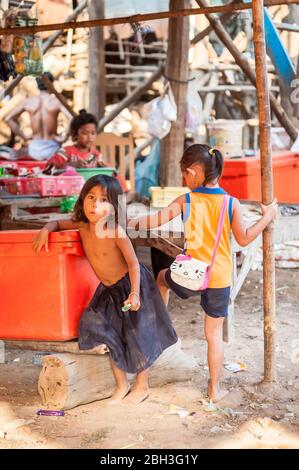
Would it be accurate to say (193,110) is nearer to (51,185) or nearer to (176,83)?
(176,83)

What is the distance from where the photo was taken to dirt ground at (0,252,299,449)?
3277mm

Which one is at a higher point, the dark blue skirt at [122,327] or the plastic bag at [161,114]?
the plastic bag at [161,114]

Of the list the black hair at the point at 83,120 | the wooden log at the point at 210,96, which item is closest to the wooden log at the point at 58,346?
the black hair at the point at 83,120

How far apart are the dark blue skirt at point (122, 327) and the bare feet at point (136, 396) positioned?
12cm

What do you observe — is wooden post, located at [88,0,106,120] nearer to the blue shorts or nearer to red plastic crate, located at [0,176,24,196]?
red plastic crate, located at [0,176,24,196]

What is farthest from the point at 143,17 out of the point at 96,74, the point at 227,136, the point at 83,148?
the point at 96,74

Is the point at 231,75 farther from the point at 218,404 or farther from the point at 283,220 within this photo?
the point at 218,404

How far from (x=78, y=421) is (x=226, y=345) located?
1581 millimetres

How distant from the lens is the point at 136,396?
378 cm

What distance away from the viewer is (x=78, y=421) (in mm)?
3529

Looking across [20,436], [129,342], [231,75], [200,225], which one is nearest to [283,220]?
[200,225]

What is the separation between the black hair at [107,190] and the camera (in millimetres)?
3666

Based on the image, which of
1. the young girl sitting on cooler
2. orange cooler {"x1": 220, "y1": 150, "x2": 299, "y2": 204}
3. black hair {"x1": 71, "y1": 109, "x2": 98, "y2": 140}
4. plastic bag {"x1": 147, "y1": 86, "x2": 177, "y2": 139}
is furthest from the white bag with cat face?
plastic bag {"x1": 147, "y1": 86, "x2": 177, "y2": 139}

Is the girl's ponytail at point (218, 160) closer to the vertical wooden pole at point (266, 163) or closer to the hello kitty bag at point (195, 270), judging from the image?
the hello kitty bag at point (195, 270)
